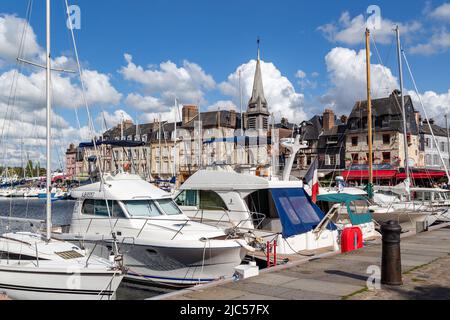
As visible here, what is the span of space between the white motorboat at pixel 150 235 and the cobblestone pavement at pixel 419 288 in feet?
15.3

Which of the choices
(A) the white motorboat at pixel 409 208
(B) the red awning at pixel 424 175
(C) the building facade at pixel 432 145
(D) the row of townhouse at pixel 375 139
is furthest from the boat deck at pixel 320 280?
(C) the building facade at pixel 432 145

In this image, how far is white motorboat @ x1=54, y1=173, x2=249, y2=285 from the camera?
41.8ft

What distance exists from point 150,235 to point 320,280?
5806 mm

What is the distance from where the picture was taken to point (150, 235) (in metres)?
13.6

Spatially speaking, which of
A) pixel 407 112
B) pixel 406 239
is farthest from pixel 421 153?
pixel 406 239

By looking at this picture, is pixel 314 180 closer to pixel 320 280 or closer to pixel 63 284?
pixel 320 280

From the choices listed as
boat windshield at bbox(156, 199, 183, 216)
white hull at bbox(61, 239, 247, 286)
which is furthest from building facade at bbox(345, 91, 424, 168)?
white hull at bbox(61, 239, 247, 286)

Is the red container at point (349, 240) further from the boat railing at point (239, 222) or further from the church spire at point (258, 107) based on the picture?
the church spire at point (258, 107)

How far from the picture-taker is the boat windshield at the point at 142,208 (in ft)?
48.0

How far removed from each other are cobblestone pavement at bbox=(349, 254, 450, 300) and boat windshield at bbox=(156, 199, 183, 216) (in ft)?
25.7

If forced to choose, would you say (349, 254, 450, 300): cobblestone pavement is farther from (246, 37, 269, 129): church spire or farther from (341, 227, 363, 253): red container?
(246, 37, 269, 129): church spire

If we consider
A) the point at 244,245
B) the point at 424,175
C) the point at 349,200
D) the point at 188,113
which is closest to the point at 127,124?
the point at 188,113

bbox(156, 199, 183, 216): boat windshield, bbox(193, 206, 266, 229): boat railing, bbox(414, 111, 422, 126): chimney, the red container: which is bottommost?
the red container

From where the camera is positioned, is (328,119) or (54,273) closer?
(54,273)
